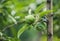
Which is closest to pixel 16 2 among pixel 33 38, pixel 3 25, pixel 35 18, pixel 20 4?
pixel 20 4

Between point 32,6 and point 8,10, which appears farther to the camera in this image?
point 32,6

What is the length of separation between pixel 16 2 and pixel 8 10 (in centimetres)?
6

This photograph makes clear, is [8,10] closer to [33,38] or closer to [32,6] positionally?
[32,6]

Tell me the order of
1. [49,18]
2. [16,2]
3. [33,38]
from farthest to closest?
[33,38] → [16,2] → [49,18]

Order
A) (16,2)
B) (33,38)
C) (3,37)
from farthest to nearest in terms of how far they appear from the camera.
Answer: (33,38), (16,2), (3,37)

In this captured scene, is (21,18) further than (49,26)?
Yes

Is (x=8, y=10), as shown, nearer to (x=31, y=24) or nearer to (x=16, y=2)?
(x=16, y=2)

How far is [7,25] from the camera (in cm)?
92

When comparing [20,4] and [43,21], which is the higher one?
[20,4]

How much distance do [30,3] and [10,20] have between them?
0.49ft

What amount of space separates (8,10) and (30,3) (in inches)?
5.0

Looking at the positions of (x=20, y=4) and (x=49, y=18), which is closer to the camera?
(x=49, y=18)

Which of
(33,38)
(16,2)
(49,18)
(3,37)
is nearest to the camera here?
(49,18)

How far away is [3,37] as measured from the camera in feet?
2.81
